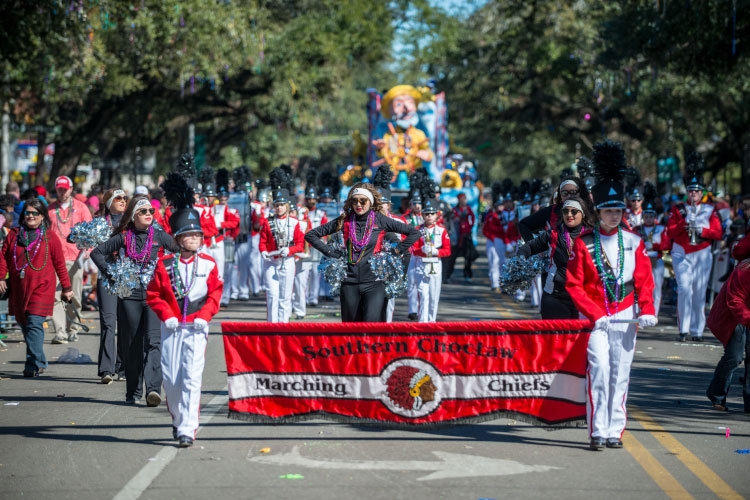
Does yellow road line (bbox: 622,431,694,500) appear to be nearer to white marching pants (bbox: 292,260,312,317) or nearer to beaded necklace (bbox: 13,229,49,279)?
beaded necklace (bbox: 13,229,49,279)

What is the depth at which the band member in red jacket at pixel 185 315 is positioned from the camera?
8766 millimetres

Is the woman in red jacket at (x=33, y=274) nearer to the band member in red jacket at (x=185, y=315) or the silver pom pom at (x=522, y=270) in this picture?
the band member in red jacket at (x=185, y=315)

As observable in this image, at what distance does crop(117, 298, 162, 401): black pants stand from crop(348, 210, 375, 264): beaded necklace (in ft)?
6.05

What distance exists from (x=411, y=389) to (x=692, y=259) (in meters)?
8.56

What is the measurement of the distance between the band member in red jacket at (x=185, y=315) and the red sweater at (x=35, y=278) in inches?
146

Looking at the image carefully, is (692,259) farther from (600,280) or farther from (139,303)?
(139,303)

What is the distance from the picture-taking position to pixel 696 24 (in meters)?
20.8

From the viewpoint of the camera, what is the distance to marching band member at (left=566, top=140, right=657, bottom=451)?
8711mm

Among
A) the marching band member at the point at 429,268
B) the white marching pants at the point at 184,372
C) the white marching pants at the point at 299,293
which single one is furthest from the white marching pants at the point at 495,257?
the white marching pants at the point at 184,372

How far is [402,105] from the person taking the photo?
38.6 meters

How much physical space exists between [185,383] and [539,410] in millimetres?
2465

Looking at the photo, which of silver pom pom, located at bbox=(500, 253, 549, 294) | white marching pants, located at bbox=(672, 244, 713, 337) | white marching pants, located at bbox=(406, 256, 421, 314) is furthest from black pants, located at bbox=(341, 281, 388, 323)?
white marching pants, located at bbox=(672, 244, 713, 337)

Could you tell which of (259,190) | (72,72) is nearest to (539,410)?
(259,190)

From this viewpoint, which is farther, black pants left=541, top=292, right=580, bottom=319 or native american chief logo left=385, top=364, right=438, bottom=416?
black pants left=541, top=292, right=580, bottom=319
